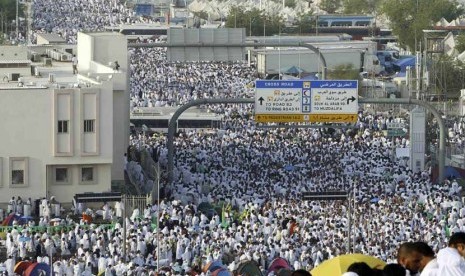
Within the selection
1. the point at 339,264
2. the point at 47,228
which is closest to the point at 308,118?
the point at 47,228

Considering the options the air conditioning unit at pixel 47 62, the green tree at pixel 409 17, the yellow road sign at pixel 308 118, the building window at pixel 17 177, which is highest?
the green tree at pixel 409 17

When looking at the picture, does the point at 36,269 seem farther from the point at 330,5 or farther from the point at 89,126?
the point at 330,5

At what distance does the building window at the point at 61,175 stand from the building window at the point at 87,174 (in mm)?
366

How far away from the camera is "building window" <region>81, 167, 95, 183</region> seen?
46531 mm

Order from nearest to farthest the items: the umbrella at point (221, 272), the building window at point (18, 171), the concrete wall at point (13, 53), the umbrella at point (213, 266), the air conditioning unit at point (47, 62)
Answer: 1. the umbrella at point (221, 272)
2. the umbrella at point (213, 266)
3. the building window at point (18, 171)
4. the concrete wall at point (13, 53)
5. the air conditioning unit at point (47, 62)

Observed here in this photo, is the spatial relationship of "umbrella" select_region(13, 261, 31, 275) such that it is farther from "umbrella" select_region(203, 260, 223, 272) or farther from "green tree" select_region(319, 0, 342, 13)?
"green tree" select_region(319, 0, 342, 13)

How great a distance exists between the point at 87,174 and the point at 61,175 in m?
0.59

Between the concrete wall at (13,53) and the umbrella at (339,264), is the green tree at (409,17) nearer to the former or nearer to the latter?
the concrete wall at (13,53)

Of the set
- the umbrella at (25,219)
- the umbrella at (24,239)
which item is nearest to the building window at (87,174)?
the umbrella at (25,219)

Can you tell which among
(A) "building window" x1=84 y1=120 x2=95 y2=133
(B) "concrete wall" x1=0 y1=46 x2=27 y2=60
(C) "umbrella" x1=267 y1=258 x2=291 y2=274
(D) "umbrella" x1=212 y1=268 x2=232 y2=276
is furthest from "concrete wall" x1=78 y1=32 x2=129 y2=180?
(D) "umbrella" x1=212 y1=268 x2=232 y2=276

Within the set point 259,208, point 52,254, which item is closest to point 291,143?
point 259,208

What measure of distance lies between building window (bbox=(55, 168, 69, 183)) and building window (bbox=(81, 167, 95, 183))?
0.37 m

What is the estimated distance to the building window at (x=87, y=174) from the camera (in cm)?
4653

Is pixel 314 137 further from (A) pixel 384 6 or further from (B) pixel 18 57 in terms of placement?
(A) pixel 384 6
